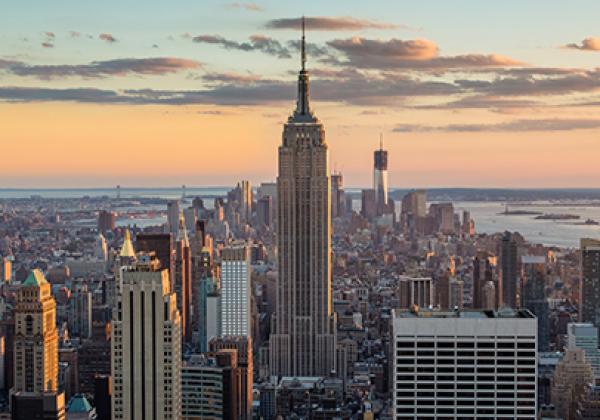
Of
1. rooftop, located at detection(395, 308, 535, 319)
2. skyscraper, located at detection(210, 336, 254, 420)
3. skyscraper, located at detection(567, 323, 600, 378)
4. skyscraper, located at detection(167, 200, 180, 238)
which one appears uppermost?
skyscraper, located at detection(167, 200, 180, 238)

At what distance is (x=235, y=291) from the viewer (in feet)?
133

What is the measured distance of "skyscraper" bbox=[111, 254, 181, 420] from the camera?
63.3 ft

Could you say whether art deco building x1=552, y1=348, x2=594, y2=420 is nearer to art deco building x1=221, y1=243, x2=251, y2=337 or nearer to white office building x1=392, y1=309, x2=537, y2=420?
white office building x1=392, y1=309, x2=537, y2=420

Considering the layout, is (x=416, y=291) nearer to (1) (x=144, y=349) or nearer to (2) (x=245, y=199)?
(2) (x=245, y=199)

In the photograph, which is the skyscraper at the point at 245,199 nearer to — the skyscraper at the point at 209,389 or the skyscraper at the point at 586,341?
the skyscraper at the point at 586,341

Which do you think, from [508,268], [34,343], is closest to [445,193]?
[508,268]

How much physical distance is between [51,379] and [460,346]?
12.7m

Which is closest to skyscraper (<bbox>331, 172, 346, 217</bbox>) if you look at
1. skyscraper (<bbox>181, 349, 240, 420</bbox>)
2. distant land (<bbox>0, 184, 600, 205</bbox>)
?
distant land (<bbox>0, 184, 600, 205</bbox>)

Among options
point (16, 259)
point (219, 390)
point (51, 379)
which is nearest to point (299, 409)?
point (219, 390)

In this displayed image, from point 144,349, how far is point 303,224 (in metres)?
21.4

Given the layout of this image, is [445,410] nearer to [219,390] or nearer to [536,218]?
[219,390]

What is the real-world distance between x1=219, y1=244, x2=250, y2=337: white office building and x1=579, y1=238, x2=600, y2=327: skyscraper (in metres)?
11.1

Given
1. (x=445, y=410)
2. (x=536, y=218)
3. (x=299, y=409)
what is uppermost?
(x=536, y=218)

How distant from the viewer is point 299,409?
100 feet
